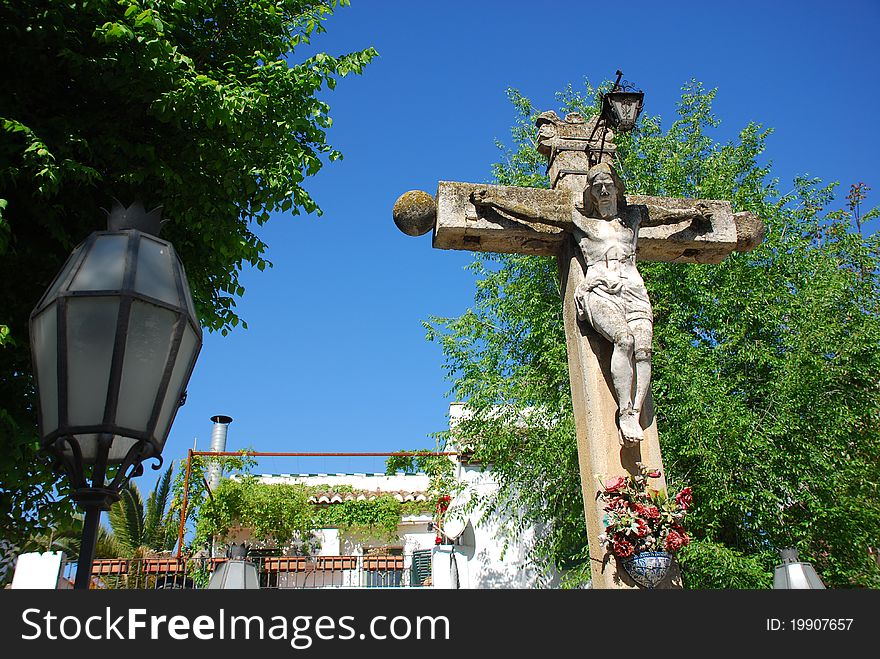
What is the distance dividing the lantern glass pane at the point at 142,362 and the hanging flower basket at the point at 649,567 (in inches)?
111

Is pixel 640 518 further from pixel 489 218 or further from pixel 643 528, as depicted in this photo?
pixel 489 218

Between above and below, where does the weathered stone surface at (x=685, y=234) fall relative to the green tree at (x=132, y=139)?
below

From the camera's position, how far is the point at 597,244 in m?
4.92

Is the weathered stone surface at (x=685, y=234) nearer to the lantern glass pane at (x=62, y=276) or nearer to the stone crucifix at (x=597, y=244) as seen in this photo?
the stone crucifix at (x=597, y=244)

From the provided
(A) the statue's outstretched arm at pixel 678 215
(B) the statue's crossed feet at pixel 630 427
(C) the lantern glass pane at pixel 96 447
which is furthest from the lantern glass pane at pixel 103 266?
(A) the statue's outstretched arm at pixel 678 215

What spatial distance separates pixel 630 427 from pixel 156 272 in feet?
10.5

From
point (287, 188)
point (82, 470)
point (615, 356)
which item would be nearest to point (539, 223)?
point (615, 356)

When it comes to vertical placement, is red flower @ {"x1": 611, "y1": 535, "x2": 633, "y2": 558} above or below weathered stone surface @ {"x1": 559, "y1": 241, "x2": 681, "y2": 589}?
below

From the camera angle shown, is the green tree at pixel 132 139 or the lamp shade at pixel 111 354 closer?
the lamp shade at pixel 111 354

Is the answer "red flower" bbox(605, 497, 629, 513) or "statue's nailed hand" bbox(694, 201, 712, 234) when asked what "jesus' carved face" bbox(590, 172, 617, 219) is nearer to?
"statue's nailed hand" bbox(694, 201, 712, 234)

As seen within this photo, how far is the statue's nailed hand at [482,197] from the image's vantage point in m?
5.15

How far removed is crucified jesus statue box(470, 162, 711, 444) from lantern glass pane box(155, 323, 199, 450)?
9.98ft

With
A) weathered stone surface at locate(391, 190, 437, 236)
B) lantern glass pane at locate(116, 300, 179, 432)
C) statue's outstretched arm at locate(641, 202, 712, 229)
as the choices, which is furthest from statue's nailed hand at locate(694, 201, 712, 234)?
lantern glass pane at locate(116, 300, 179, 432)

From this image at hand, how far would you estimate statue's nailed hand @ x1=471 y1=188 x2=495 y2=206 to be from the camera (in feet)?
16.9
